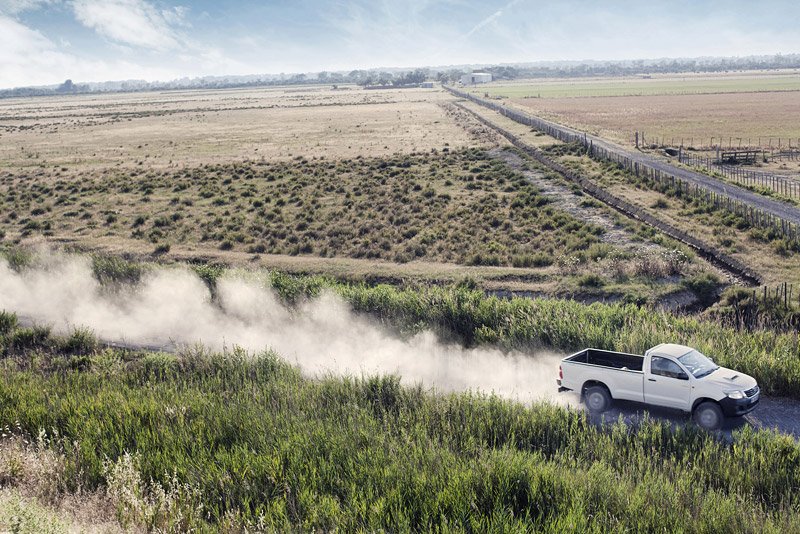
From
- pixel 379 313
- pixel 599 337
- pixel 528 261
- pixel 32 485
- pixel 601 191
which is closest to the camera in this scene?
pixel 32 485

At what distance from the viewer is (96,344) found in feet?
80.8

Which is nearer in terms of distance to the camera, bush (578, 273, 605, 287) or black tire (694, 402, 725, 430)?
black tire (694, 402, 725, 430)

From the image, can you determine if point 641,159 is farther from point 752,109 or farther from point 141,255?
point 752,109

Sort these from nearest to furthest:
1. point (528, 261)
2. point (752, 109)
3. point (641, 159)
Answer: point (528, 261) → point (641, 159) → point (752, 109)

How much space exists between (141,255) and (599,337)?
1037 inches

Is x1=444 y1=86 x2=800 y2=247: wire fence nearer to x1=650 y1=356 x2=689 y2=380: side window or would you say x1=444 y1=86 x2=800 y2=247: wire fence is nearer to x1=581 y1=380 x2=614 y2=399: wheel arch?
x1=650 y1=356 x2=689 y2=380: side window

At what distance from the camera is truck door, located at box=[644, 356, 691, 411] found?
16125 mm

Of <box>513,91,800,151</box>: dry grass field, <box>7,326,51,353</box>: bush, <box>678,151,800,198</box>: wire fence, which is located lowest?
<box>7,326,51,353</box>: bush

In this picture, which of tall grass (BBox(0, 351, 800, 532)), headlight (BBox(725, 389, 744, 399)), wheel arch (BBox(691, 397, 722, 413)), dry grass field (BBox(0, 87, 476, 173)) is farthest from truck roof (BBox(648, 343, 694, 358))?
dry grass field (BBox(0, 87, 476, 173))

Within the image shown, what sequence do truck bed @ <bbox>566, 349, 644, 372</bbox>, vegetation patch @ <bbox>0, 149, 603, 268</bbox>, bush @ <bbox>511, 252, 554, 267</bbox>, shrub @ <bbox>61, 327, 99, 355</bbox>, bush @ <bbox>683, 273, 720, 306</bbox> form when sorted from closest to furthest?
truck bed @ <bbox>566, 349, 644, 372</bbox> → shrub @ <bbox>61, 327, 99, 355</bbox> → bush @ <bbox>683, 273, 720, 306</bbox> → bush @ <bbox>511, 252, 554, 267</bbox> → vegetation patch @ <bbox>0, 149, 603, 268</bbox>

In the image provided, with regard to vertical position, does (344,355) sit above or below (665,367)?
below

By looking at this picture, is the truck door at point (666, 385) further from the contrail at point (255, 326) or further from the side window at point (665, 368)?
the contrail at point (255, 326)

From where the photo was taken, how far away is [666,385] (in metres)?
16.3

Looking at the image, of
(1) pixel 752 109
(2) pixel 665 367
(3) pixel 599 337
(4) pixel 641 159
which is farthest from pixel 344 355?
(1) pixel 752 109
